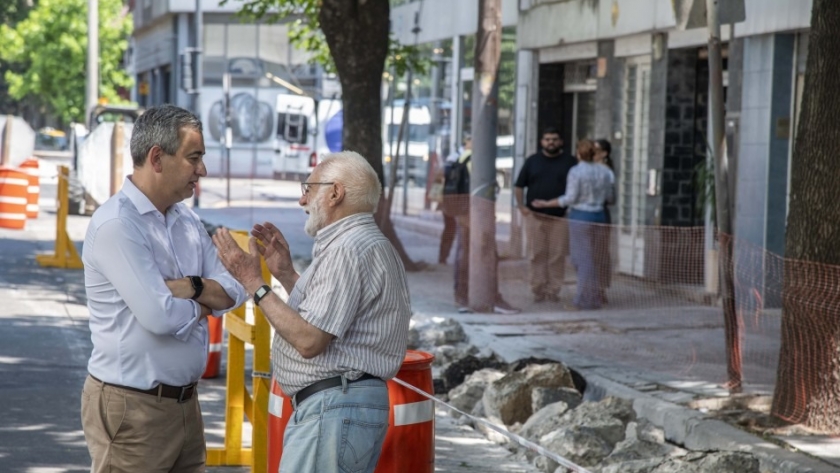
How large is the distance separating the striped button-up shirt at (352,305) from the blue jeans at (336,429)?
6 centimetres

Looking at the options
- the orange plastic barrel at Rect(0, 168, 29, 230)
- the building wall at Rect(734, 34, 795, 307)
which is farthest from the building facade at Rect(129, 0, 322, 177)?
the building wall at Rect(734, 34, 795, 307)

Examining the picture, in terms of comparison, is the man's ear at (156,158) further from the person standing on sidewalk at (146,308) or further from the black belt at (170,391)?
the black belt at (170,391)

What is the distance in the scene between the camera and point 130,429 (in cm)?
440

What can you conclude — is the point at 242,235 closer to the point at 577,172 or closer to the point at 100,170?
the point at 577,172

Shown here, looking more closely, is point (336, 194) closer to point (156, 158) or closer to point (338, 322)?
point (338, 322)

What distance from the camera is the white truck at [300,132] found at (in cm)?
3797

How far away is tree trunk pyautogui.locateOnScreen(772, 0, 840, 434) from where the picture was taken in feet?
26.2

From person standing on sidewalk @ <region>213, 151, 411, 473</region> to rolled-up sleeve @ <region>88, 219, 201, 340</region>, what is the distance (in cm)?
22

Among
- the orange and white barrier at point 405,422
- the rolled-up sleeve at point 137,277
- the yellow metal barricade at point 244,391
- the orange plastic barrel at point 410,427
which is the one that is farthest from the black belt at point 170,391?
the yellow metal barricade at point 244,391

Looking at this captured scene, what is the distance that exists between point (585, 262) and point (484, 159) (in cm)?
173

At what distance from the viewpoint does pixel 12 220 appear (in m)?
23.3

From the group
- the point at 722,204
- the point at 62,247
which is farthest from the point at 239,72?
the point at 722,204

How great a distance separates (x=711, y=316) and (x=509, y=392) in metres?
3.17

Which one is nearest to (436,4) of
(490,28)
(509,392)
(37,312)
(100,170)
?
(100,170)
